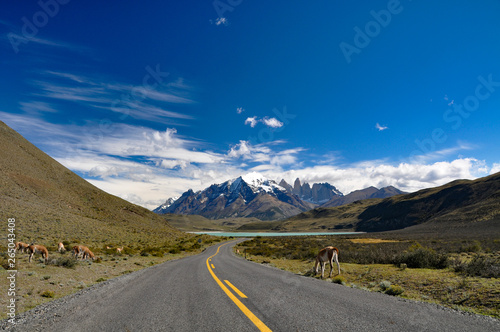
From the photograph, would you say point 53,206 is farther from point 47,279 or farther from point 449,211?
point 449,211

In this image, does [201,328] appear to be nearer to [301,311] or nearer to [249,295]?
[301,311]

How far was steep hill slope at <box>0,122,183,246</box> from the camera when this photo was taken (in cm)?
3603

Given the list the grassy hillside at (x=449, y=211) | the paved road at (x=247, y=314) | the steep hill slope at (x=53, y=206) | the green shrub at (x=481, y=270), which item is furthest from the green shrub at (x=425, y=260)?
the grassy hillside at (x=449, y=211)

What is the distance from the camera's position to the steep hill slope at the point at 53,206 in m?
36.0

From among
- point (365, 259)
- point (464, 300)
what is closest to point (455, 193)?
point (365, 259)

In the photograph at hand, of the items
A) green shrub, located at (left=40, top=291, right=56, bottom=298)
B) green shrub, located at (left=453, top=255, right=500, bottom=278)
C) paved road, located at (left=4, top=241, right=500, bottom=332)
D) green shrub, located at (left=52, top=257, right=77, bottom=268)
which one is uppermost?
paved road, located at (left=4, top=241, right=500, bottom=332)

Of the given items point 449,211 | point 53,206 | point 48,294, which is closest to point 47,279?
point 48,294

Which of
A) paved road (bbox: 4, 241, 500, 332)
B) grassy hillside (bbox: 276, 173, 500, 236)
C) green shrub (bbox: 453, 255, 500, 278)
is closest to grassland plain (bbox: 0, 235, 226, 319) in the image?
paved road (bbox: 4, 241, 500, 332)

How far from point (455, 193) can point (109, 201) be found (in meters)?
186

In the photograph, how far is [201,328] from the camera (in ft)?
16.9

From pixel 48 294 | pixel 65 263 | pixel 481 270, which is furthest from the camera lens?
pixel 65 263

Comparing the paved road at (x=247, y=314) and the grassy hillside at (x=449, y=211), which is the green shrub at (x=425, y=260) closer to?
the paved road at (x=247, y=314)

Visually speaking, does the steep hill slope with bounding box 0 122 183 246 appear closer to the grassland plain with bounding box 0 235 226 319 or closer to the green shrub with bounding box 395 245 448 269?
the grassland plain with bounding box 0 235 226 319

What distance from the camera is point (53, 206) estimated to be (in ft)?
172
